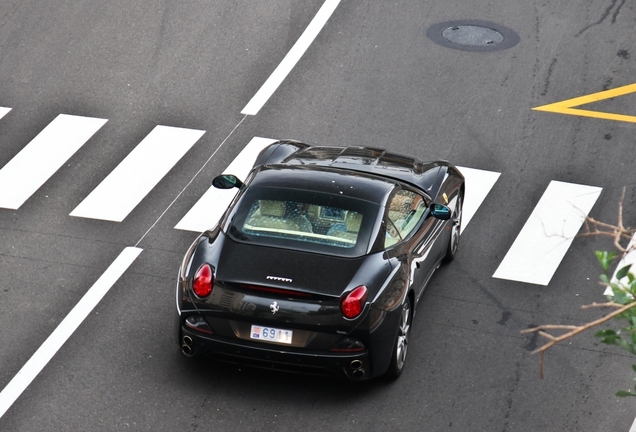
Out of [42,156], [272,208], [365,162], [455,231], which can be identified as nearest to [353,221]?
[272,208]

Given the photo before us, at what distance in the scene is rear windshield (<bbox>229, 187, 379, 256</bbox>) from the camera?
8.90 m

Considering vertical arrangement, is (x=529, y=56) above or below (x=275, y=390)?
below

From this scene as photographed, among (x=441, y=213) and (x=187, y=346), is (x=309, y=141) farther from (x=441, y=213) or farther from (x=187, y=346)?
(x=187, y=346)

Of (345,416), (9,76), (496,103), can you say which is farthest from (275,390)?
(9,76)

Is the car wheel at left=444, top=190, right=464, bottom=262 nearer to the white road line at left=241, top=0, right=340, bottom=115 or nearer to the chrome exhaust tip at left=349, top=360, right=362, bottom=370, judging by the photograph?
the chrome exhaust tip at left=349, top=360, right=362, bottom=370

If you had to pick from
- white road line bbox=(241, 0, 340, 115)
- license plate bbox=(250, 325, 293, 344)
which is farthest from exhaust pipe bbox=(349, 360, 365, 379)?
white road line bbox=(241, 0, 340, 115)

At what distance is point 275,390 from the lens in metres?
8.80

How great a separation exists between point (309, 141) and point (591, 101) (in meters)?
4.21

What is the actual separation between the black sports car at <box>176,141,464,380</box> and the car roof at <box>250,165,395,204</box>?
12 mm

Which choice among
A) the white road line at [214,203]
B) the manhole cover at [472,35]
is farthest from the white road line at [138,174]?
the manhole cover at [472,35]

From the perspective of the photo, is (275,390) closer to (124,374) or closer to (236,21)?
(124,374)

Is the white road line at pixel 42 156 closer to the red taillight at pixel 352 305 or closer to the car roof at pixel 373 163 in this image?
the car roof at pixel 373 163

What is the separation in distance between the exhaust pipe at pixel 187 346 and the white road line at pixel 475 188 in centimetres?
438

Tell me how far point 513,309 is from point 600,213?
2.77 m
